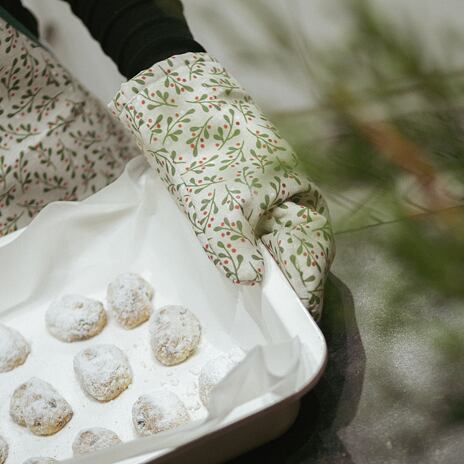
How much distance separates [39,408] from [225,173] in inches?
13.4

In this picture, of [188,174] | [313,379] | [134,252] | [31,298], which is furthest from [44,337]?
[313,379]

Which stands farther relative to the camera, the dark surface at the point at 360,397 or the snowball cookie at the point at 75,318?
the snowball cookie at the point at 75,318

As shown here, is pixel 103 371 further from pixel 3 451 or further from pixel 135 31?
pixel 135 31

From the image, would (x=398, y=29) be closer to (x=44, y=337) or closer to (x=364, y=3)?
(x=364, y=3)

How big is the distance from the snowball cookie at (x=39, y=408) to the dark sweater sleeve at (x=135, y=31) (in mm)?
429

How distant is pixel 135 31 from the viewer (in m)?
0.93

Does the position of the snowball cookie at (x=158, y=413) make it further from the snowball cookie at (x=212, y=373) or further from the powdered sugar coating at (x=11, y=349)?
the powdered sugar coating at (x=11, y=349)

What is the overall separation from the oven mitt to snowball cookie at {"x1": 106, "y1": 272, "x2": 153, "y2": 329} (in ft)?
0.44

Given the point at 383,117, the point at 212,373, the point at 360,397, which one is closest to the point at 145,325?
the point at 212,373

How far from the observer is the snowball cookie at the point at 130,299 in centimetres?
87

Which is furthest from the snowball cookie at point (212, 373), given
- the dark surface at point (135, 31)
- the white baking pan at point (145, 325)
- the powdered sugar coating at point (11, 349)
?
the dark surface at point (135, 31)

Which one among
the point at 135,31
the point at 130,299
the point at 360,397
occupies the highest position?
the point at 135,31

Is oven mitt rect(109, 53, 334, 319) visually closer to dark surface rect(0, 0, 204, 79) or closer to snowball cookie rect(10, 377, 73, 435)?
dark surface rect(0, 0, 204, 79)

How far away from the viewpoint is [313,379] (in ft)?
2.04
